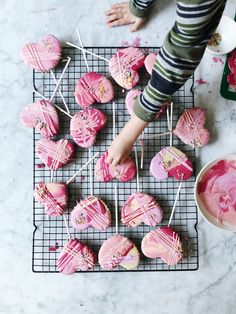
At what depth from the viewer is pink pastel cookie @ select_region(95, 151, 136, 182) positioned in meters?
1.07

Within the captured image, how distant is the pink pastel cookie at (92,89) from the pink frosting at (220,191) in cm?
28

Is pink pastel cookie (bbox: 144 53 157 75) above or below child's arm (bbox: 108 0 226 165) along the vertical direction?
below

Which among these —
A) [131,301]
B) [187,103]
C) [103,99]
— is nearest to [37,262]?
[131,301]

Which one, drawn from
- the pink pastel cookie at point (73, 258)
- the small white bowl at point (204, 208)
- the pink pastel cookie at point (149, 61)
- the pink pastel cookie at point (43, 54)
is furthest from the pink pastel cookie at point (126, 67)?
the pink pastel cookie at point (73, 258)

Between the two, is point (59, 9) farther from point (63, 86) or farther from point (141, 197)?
point (141, 197)

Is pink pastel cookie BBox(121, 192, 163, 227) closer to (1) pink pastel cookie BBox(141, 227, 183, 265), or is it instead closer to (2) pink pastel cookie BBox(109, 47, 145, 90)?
(1) pink pastel cookie BBox(141, 227, 183, 265)

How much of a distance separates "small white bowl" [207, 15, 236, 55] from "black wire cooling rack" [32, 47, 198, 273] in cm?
12

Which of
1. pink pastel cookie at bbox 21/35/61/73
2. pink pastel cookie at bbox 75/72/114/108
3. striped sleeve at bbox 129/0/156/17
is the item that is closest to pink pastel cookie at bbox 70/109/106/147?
pink pastel cookie at bbox 75/72/114/108

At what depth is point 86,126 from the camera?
1070 millimetres

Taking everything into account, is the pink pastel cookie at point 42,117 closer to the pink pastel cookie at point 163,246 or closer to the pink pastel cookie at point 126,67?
the pink pastel cookie at point 126,67

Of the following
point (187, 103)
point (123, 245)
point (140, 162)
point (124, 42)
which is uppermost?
point (124, 42)

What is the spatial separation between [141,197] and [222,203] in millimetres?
182

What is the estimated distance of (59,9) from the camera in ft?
3.77

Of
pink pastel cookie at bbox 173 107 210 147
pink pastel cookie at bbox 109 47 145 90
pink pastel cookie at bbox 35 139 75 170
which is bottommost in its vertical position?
pink pastel cookie at bbox 35 139 75 170
